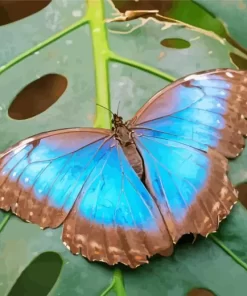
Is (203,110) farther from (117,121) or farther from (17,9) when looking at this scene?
(17,9)

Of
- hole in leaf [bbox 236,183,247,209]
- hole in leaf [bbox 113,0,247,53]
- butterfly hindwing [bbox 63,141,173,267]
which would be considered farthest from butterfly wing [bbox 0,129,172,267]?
hole in leaf [bbox 113,0,247,53]

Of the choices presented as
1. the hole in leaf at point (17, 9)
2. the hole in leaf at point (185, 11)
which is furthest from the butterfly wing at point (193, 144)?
the hole in leaf at point (17, 9)

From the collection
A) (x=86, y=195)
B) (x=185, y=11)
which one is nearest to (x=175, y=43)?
(x=185, y=11)

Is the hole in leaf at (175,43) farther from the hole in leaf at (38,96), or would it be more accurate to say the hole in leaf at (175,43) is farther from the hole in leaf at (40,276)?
the hole in leaf at (40,276)

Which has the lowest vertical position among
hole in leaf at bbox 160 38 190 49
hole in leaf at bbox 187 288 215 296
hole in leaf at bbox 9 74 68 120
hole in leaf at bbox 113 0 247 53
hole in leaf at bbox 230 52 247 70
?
hole in leaf at bbox 187 288 215 296

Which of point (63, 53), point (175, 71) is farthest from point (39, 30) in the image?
point (175, 71)

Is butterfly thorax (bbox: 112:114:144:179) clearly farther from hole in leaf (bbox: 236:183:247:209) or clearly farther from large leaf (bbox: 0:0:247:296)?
hole in leaf (bbox: 236:183:247:209)
